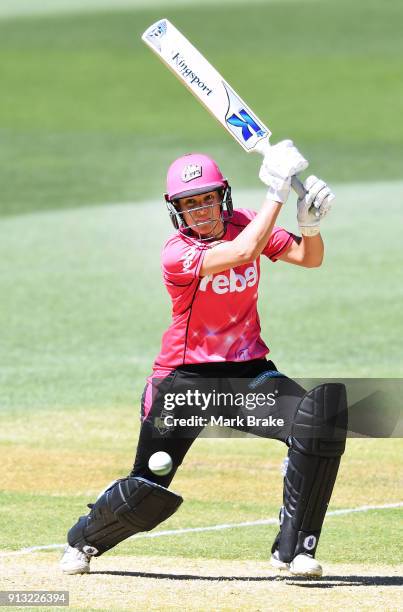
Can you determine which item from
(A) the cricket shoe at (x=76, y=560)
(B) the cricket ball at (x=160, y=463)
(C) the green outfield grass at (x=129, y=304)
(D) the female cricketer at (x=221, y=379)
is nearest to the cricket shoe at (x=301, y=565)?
(D) the female cricketer at (x=221, y=379)

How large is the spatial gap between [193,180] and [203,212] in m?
0.16

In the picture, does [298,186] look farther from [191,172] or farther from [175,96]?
[175,96]

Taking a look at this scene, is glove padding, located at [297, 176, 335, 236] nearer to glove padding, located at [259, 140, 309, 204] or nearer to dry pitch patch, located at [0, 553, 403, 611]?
glove padding, located at [259, 140, 309, 204]

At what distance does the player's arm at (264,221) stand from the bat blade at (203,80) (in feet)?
1.91

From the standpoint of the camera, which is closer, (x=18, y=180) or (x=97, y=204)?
(x=97, y=204)

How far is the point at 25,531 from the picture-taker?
25.6ft

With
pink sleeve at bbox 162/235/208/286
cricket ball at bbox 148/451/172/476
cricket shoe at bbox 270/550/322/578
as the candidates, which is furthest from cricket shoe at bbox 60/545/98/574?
pink sleeve at bbox 162/235/208/286

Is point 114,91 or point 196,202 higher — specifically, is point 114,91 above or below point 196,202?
above

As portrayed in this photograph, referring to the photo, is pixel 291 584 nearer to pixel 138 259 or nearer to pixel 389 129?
pixel 138 259

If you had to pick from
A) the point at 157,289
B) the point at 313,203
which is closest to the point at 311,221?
the point at 313,203

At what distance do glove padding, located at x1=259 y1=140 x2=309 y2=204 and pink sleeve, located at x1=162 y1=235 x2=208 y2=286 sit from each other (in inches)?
17.3

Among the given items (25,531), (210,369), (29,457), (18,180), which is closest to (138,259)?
(18,180)

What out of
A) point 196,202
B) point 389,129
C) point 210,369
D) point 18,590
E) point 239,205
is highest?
point 389,129

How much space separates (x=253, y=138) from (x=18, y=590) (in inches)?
97.3
